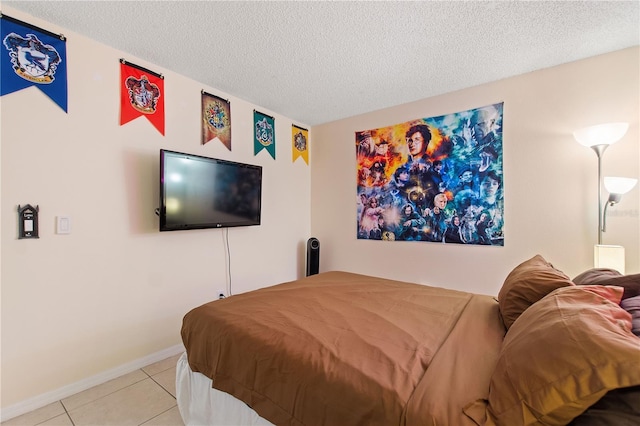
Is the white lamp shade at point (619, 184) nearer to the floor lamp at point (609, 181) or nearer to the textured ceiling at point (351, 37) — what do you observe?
the floor lamp at point (609, 181)

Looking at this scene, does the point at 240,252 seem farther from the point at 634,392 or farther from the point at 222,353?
the point at 634,392

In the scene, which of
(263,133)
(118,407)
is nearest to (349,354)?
(118,407)

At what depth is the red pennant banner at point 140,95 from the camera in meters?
2.20

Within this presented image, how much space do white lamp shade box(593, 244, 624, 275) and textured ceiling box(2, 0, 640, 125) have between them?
1.63 m

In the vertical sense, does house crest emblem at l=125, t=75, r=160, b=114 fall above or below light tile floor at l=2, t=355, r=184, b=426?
above

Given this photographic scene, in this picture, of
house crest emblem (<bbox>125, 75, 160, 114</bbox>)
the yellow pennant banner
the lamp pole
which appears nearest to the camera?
the lamp pole

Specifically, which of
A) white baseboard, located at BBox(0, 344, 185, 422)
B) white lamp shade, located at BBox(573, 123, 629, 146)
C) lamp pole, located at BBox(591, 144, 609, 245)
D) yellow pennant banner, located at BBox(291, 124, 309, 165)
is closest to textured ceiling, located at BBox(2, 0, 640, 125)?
white lamp shade, located at BBox(573, 123, 629, 146)

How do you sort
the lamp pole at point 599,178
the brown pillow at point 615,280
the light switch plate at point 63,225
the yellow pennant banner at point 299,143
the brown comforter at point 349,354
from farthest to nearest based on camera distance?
the yellow pennant banner at point 299,143 → the lamp pole at point 599,178 → the light switch plate at point 63,225 → the brown pillow at point 615,280 → the brown comforter at point 349,354

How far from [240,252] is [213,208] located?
2.25 ft

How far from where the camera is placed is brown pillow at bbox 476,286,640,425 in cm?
66

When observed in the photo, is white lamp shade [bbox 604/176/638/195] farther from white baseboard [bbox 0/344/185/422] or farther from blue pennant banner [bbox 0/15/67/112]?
blue pennant banner [bbox 0/15/67/112]

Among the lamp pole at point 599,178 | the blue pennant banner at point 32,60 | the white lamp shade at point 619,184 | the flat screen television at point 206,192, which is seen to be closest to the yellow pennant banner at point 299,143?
the flat screen television at point 206,192

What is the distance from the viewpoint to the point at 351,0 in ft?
5.53

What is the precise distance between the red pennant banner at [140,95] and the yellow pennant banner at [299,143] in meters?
1.77
